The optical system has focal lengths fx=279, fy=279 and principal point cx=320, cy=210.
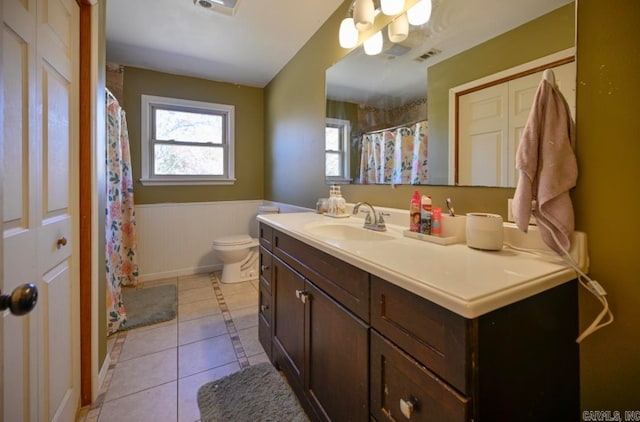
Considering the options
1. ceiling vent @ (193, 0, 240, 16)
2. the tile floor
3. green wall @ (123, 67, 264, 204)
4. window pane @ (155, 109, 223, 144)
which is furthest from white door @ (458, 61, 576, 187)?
window pane @ (155, 109, 223, 144)

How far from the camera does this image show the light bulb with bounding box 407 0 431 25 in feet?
4.43

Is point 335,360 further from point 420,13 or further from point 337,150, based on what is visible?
point 420,13

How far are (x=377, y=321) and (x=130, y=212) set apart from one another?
282 centimetres

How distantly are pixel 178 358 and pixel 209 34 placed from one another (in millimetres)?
2418

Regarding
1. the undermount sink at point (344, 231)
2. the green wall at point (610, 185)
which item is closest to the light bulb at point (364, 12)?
the green wall at point (610, 185)

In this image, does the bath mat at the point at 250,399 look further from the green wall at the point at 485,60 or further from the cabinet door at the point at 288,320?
the green wall at the point at 485,60

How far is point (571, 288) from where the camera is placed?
785 mm

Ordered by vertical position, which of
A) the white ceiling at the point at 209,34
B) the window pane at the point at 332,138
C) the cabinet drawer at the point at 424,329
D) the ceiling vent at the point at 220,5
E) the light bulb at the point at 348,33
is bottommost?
the cabinet drawer at the point at 424,329

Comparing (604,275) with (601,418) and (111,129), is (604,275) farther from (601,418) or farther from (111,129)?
(111,129)

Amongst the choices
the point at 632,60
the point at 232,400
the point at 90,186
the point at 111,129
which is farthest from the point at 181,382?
the point at 632,60

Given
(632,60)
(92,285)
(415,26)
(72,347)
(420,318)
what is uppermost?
(415,26)

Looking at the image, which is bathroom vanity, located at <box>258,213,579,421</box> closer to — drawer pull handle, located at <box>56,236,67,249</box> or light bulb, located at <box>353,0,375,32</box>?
drawer pull handle, located at <box>56,236,67,249</box>

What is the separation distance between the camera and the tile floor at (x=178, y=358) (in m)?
1.32

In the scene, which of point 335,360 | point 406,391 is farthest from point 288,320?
point 406,391
